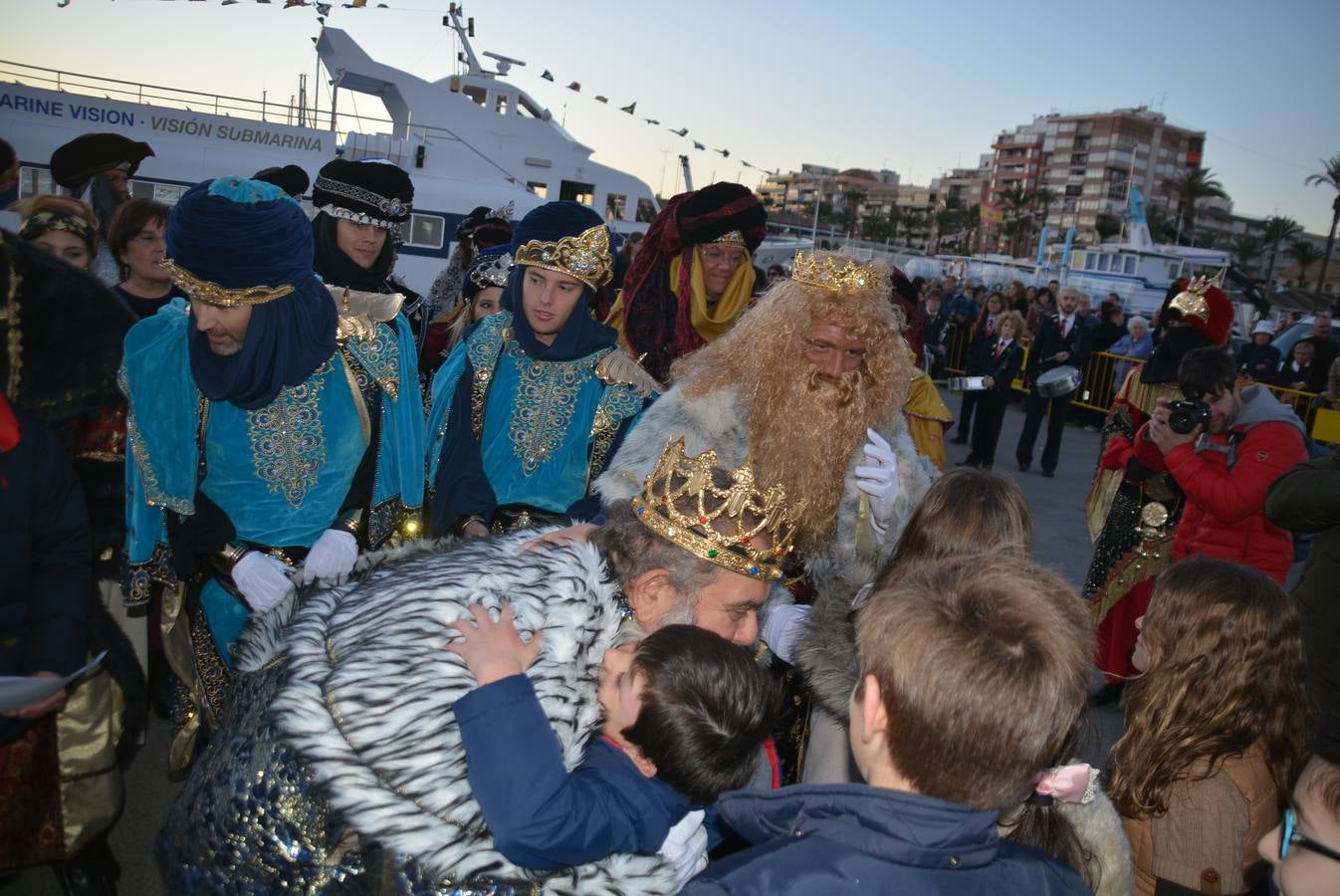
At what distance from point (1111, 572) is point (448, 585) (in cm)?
424

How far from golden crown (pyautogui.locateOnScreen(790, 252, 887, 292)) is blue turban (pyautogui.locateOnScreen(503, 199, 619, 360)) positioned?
827 mm

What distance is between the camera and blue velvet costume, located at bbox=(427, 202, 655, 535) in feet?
11.0

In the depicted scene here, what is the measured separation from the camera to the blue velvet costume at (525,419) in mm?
3357

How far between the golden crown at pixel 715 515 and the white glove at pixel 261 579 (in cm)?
115

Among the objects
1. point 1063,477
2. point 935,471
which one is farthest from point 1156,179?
point 935,471

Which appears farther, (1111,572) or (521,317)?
(1111,572)

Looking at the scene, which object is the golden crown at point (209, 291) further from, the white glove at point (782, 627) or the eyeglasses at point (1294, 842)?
the eyeglasses at point (1294, 842)

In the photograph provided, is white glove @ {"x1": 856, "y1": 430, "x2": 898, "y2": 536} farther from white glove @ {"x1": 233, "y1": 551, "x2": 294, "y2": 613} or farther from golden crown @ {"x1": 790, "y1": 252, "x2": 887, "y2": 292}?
white glove @ {"x1": 233, "y1": 551, "x2": 294, "y2": 613}

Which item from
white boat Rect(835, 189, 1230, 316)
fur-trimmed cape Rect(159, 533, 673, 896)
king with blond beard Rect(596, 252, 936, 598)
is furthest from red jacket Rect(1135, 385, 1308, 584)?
white boat Rect(835, 189, 1230, 316)

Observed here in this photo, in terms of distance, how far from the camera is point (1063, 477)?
10.9m

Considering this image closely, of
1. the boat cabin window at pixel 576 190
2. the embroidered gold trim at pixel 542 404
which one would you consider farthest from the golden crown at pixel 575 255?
the boat cabin window at pixel 576 190

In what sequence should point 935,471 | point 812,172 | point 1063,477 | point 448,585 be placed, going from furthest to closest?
point 812,172 → point 1063,477 → point 935,471 → point 448,585

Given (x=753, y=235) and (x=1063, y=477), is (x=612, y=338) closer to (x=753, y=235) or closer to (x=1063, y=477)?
(x=753, y=235)

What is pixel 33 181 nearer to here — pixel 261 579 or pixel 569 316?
pixel 569 316
